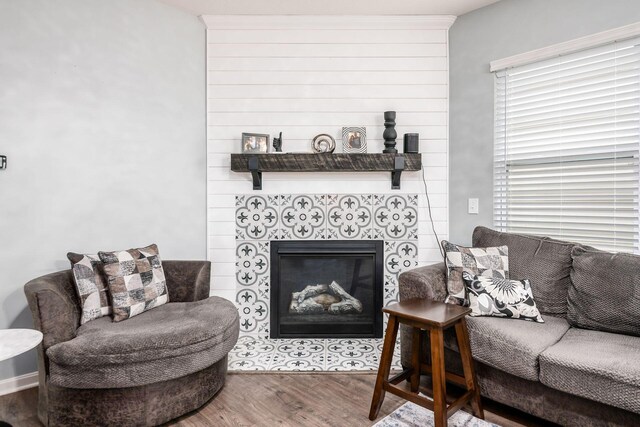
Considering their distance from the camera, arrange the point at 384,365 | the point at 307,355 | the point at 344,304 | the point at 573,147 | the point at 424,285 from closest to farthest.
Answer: the point at 384,365 < the point at 424,285 < the point at 573,147 < the point at 307,355 < the point at 344,304

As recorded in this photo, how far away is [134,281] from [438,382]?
1807mm

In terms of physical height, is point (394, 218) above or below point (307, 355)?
above

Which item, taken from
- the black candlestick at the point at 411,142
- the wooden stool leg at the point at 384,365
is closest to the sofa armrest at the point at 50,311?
the wooden stool leg at the point at 384,365

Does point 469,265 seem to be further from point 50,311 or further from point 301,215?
point 50,311

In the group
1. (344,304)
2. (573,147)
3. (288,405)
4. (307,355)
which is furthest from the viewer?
(344,304)

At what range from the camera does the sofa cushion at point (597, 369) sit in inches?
57.3

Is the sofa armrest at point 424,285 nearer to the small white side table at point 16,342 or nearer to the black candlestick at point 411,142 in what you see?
the black candlestick at point 411,142

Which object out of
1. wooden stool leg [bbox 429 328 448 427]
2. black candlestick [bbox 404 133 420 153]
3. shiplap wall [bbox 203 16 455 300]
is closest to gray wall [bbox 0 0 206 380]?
shiplap wall [bbox 203 16 455 300]

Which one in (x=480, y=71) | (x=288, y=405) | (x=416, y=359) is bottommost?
(x=288, y=405)

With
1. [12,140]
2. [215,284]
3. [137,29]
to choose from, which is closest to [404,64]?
[137,29]

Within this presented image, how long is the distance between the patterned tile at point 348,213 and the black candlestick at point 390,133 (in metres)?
0.42

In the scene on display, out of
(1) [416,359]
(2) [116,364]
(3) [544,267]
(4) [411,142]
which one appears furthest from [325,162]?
(2) [116,364]

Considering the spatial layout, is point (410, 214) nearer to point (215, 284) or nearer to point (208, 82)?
point (215, 284)

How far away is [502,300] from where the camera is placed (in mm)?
2057
